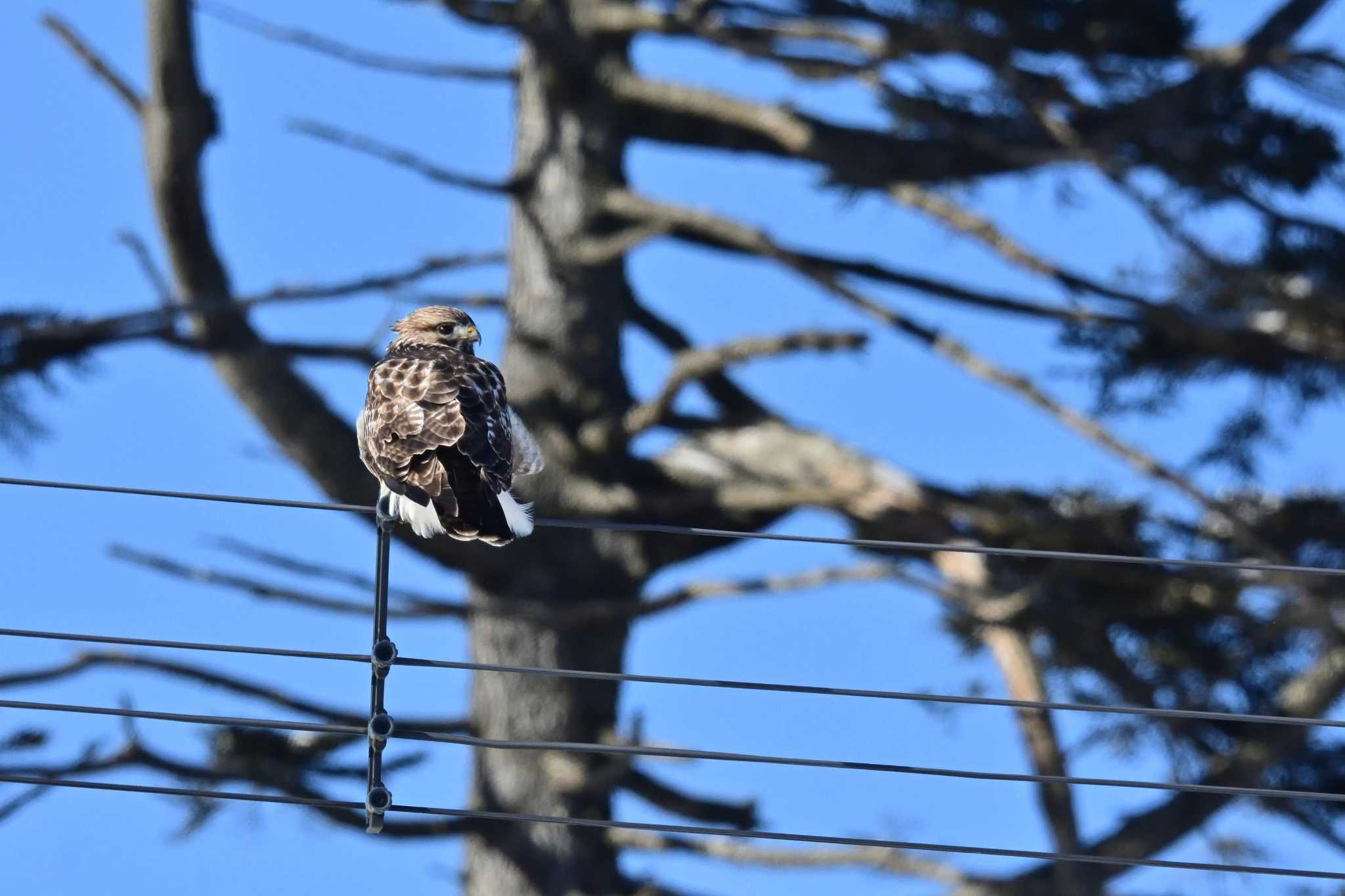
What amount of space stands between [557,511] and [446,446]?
17.0 feet

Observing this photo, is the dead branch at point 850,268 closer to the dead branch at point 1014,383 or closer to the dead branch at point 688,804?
the dead branch at point 1014,383

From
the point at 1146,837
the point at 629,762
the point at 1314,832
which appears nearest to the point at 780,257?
the point at 629,762

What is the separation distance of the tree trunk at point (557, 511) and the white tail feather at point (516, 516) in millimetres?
4703

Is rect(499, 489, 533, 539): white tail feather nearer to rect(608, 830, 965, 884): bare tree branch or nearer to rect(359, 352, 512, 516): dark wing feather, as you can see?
rect(359, 352, 512, 516): dark wing feather

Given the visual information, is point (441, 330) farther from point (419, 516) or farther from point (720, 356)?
point (720, 356)

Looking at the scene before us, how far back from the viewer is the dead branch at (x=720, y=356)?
9008 mm

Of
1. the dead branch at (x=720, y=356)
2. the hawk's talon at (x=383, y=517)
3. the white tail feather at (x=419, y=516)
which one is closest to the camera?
the hawk's talon at (x=383, y=517)

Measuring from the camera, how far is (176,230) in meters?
9.83

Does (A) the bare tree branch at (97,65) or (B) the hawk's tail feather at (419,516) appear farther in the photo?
(A) the bare tree branch at (97,65)

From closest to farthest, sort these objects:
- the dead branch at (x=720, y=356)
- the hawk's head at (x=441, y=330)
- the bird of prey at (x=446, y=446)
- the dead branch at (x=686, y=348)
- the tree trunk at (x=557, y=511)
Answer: the bird of prey at (x=446, y=446) < the hawk's head at (x=441, y=330) < the dead branch at (x=720, y=356) < the tree trunk at (x=557, y=511) < the dead branch at (x=686, y=348)

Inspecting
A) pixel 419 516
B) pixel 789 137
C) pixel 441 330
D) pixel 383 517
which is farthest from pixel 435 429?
pixel 789 137

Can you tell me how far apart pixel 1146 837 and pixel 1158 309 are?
114 inches

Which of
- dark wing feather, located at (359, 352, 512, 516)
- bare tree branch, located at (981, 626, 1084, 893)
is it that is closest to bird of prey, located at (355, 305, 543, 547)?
dark wing feather, located at (359, 352, 512, 516)

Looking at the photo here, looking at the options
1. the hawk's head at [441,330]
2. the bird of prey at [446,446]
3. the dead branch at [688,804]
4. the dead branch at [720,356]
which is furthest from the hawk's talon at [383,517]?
the dead branch at [688,804]
